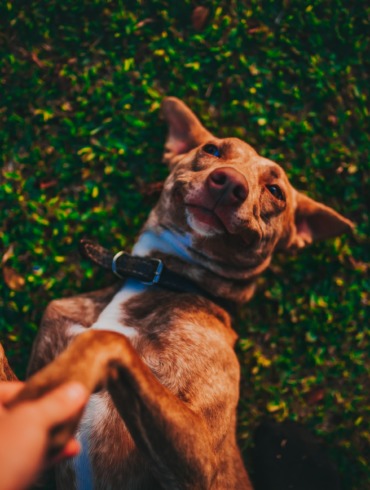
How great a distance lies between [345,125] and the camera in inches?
208

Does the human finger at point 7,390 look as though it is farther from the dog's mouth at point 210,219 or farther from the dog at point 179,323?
the dog's mouth at point 210,219

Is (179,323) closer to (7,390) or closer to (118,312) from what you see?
(118,312)

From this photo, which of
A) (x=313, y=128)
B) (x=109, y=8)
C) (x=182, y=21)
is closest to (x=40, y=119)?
(x=109, y=8)

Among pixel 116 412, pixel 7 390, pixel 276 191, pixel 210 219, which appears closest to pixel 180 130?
pixel 276 191

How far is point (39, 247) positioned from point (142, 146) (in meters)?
1.59

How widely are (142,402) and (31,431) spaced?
91 centimetres

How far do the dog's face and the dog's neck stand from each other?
76 millimetres

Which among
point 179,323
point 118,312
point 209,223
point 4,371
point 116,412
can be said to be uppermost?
point 209,223

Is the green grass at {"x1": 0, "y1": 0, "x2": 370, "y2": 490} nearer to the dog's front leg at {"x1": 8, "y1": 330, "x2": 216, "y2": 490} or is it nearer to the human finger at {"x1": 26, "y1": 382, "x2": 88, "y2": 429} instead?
the dog's front leg at {"x1": 8, "y1": 330, "x2": 216, "y2": 490}

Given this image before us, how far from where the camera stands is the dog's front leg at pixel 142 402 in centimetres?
192

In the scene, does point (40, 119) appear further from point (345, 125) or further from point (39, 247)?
point (345, 125)

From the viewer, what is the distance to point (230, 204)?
312cm

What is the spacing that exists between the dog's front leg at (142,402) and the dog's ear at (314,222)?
2.23 m

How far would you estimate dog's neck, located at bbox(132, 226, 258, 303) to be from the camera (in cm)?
361
